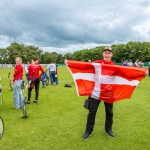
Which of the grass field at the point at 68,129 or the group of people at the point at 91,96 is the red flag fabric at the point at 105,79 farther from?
the grass field at the point at 68,129

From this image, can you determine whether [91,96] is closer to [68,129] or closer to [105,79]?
[105,79]

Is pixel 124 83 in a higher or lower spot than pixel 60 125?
higher

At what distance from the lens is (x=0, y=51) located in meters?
134

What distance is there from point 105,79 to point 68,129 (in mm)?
1995

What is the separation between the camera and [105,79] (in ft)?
20.3

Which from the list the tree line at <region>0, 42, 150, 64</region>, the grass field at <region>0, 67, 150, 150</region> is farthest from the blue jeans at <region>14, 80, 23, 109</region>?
the tree line at <region>0, 42, 150, 64</region>

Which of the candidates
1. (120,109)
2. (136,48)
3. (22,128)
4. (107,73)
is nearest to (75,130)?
(22,128)

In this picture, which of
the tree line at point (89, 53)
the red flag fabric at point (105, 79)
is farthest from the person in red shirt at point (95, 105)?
the tree line at point (89, 53)

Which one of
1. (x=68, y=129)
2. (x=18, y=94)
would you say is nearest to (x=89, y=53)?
(x=18, y=94)

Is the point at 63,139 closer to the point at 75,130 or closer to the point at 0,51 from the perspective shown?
the point at 75,130

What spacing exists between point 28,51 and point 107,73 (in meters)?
138

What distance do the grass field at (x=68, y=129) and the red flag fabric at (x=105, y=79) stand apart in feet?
3.60

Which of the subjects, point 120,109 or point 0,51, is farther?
point 0,51

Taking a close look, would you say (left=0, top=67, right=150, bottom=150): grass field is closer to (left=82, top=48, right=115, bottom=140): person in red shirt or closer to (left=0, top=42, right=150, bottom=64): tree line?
(left=82, top=48, right=115, bottom=140): person in red shirt
